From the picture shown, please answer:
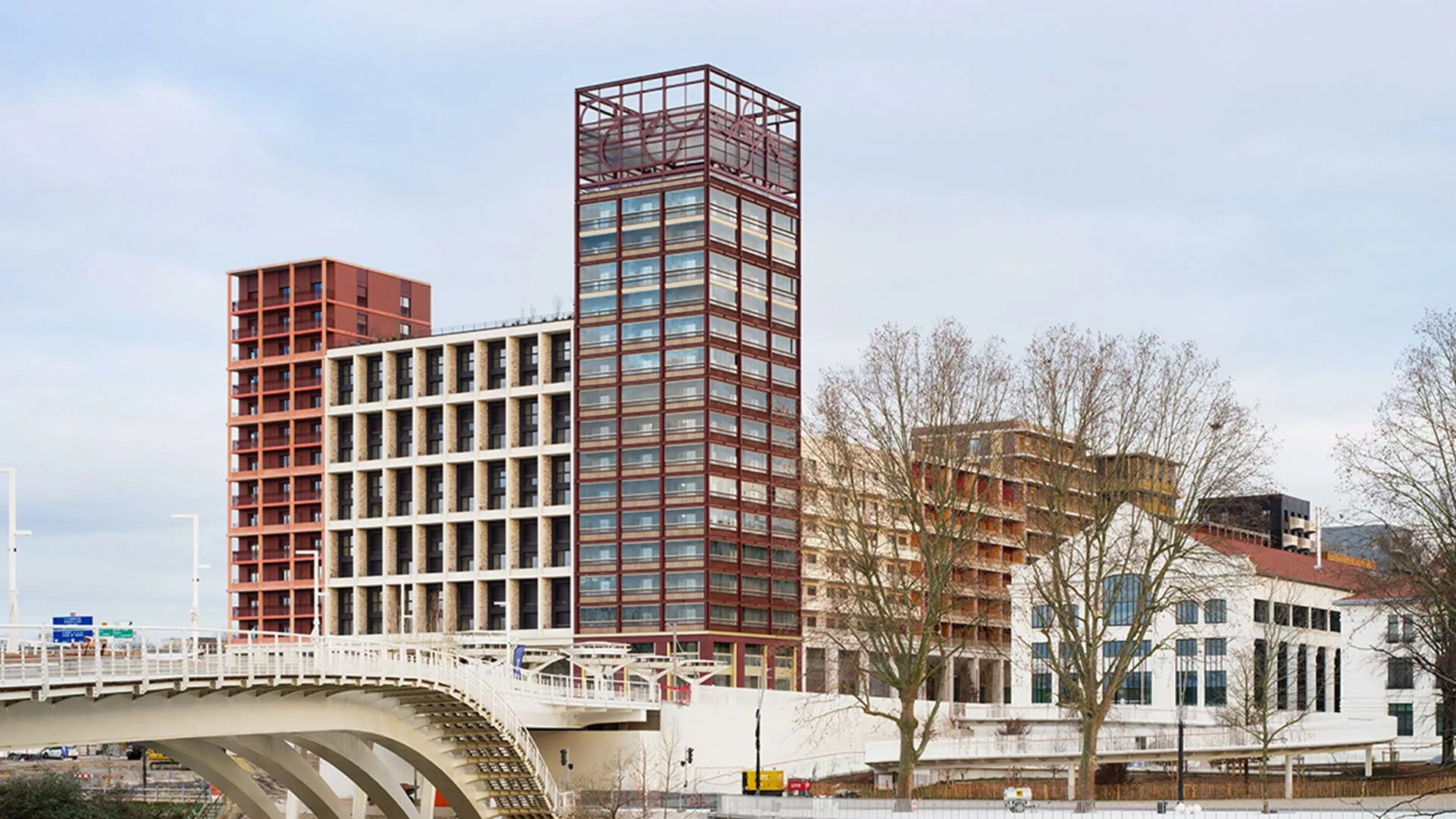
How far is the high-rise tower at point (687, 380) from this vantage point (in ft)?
448

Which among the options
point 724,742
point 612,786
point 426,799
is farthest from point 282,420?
point 426,799

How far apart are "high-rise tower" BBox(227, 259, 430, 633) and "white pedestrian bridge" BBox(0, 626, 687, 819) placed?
6806 cm

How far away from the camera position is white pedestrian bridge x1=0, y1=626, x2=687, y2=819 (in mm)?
56156

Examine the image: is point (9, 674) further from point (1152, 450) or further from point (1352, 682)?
point (1352, 682)

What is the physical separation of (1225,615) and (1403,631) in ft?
36.1

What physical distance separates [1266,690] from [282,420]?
101 m

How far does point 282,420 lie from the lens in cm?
16488

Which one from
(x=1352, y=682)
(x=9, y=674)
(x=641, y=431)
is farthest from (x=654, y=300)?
(x=9, y=674)

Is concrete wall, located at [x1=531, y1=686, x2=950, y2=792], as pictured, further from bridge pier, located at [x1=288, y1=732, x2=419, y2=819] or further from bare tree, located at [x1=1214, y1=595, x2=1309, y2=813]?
bare tree, located at [x1=1214, y1=595, x2=1309, y2=813]

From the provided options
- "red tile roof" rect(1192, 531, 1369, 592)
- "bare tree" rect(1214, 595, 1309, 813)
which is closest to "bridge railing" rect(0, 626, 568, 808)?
"bare tree" rect(1214, 595, 1309, 813)

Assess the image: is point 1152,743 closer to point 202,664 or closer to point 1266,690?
point 1266,690

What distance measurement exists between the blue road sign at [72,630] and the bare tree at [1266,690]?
4034 centimetres

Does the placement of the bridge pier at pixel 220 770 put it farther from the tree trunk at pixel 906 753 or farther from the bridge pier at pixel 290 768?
the tree trunk at pixel 906 753

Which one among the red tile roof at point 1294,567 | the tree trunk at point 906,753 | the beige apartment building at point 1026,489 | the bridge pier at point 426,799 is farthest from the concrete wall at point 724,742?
the red tile roof at point 1294,567
